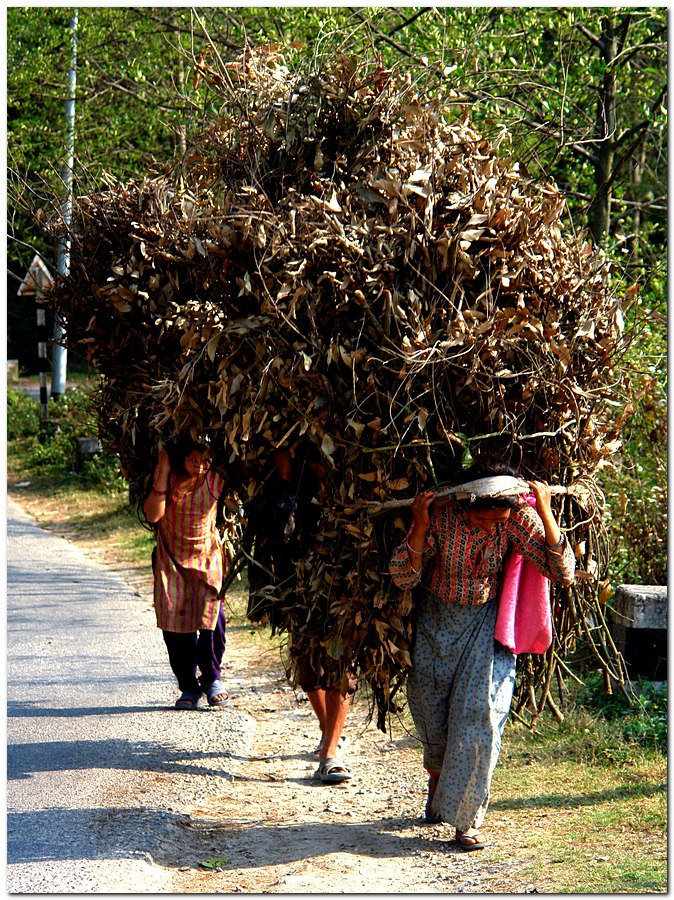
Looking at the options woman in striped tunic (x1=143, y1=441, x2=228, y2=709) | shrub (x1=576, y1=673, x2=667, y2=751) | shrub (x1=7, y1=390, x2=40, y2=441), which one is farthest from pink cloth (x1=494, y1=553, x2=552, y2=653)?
shrub (x1=7, y1=390, x2=40, y2=441)

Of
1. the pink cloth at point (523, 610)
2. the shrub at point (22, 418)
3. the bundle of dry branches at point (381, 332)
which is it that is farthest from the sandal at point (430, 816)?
the shrub at point (22, 418)

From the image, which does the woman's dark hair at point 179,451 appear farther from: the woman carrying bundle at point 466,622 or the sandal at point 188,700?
the woman carrying bundle at point 466,622

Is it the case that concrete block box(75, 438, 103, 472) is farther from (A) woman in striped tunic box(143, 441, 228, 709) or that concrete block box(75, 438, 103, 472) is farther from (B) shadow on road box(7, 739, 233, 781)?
(B) shadow on road box(7, 739, 233, 781)

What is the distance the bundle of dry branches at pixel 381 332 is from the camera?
3.81 metres

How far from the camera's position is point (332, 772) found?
4969 mm

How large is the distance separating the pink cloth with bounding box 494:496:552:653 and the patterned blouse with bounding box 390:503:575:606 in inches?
2.6

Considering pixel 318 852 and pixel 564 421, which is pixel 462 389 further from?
pixel 318 852

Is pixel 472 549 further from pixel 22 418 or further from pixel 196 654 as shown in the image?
pixel 22 418

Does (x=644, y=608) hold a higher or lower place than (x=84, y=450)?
lower

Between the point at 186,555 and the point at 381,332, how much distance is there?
7.80 feet

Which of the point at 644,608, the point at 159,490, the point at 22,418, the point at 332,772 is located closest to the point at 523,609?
the point at 332,772

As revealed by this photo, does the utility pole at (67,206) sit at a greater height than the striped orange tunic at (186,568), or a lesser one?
greater

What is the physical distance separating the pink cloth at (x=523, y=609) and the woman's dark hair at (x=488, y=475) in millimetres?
147

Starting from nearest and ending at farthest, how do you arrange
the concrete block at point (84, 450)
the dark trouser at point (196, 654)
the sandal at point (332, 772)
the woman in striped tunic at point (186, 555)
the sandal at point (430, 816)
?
1. the sandal at point (430, 816)
2. the sandal at point (332, 772)
3. the woman in striped tunic at point (186, 555)
4. the dark trouser at point (196, 654)
5. the concrete block at point (84, 450)
